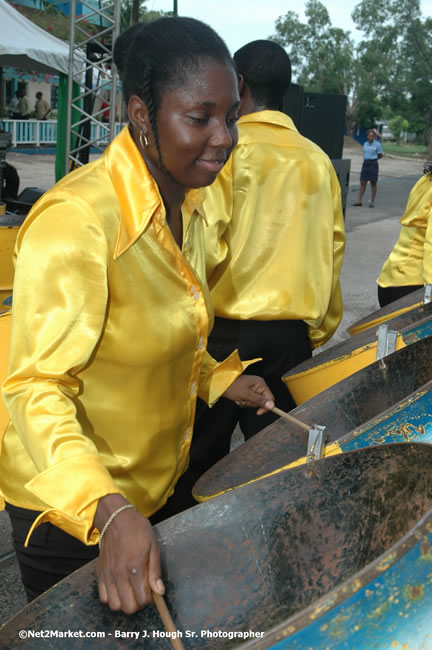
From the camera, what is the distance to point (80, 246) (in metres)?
0.89

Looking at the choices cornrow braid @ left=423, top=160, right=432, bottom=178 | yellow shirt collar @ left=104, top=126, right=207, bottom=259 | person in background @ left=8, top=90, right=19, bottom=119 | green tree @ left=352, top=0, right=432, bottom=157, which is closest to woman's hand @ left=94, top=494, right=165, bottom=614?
yellow shirt collar @ left=104, top=126, right=207, bottom=259

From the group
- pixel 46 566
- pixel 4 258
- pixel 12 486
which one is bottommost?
pixel 4 258

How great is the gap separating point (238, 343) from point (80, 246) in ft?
3.70

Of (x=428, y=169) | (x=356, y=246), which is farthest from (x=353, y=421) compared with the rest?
(x=356, y=246)

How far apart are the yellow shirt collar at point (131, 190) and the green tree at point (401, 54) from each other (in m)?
36.4

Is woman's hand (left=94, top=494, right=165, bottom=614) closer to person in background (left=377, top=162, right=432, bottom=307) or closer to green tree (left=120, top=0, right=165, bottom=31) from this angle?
person in background (left=377, top=162, right=432, bottom=307)

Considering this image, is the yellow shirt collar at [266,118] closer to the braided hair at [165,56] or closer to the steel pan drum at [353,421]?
the steel pan drum at [353,421]

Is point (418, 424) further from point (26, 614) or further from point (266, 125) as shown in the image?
point (266, 125)

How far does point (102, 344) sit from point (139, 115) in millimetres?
306

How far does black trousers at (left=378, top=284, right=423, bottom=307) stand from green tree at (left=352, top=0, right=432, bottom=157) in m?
34.5

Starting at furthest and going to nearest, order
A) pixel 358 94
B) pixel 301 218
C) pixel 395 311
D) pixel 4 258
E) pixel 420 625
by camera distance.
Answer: pixel 358 94 < pixel 4 258 < pixel 395 311 < pixel 301 218 < pixel 420 625

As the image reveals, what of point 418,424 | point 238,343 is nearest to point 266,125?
point 238,343

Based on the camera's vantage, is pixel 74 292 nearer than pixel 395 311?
Yes

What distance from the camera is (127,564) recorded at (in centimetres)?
77
